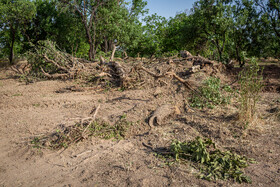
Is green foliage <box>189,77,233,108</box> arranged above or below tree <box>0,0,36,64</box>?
below

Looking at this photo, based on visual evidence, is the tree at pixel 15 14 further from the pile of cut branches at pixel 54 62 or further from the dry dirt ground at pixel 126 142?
the dry dirt ground at pixel 126 142

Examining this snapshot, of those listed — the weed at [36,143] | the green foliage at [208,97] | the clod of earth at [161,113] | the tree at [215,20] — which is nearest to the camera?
the weed at [36,143]

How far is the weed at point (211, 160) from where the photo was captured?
2758 mm

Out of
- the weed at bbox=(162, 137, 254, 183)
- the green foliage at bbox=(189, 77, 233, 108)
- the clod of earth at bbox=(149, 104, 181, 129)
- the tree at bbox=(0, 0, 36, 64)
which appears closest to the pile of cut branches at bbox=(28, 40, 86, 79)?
the clod of earth at bbox=(149, 104, 181, 129)

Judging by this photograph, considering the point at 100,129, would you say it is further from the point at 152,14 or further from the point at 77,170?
the point at 152,14

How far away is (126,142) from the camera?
12.6 feet

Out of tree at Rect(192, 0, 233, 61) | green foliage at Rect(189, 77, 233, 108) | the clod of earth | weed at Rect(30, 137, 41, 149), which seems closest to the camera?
weed at Rect(30, 137, 41, 149)

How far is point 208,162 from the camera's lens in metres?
3.05

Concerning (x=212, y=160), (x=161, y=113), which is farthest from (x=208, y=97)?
(x=212, y=160)

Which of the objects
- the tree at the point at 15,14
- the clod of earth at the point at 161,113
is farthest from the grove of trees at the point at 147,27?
the clod of earth at the point at 161,113

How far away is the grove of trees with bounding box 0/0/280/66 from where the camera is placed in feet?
32.9

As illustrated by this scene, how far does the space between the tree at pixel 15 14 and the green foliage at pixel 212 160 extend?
1439cm

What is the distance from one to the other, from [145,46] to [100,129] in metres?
12.4

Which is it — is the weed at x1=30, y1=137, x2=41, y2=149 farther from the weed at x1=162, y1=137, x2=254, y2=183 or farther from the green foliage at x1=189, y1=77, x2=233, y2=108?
the green foliage at x1=189, y1=77, x2=233, y2=108
